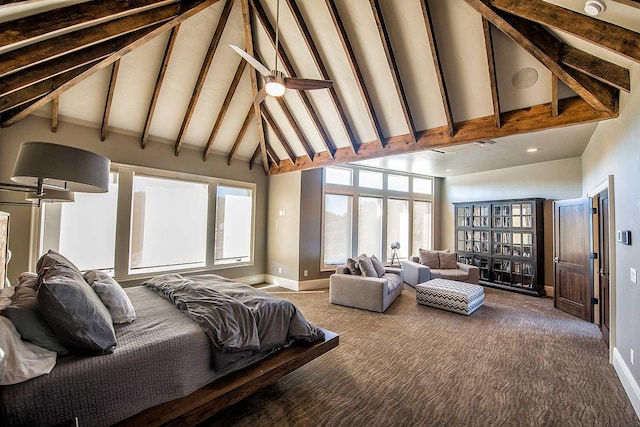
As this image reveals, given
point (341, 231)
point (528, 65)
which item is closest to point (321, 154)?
point (341, 231)

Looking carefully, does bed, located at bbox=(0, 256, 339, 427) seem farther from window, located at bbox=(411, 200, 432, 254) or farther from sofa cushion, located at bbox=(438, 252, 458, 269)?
window, located at bbox=(411, 200, 432, 254)

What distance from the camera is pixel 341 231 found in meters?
6.92

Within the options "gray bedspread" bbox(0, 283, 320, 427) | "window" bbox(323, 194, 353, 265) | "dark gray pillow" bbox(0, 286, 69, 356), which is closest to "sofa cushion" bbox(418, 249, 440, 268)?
"window" bbox(323, 194, 353, 265)

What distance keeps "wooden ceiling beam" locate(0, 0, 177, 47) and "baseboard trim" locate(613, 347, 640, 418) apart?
18.3ft

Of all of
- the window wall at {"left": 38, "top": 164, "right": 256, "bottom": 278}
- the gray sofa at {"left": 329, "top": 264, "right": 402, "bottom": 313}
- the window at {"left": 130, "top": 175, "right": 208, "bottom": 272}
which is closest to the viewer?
the window wall at {"left": 38, "top": 164, "right": 256, "bottom": 278}

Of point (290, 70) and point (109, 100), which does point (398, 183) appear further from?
point (109, 100)

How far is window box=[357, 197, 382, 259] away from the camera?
7.21 m

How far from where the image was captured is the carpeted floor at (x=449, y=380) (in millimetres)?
2188

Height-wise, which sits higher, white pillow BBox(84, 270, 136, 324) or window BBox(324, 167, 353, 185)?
window BBox(324, 167, 353, 185)

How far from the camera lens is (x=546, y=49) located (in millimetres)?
2650

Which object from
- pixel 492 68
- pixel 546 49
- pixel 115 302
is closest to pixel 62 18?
pixel 115 302

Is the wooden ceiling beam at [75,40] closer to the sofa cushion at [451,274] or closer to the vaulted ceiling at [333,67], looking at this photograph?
the vaulted ceiling at [333,67]

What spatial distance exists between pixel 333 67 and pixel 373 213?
164 inches

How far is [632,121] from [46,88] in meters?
6.39
